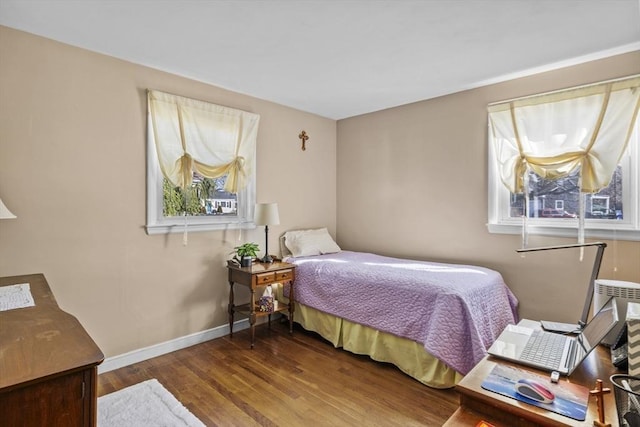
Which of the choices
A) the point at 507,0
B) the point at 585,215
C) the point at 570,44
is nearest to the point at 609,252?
the point at 585,215

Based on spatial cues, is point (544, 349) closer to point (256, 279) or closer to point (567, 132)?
point (567, 132)

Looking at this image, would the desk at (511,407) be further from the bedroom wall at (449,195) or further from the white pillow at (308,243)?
the white pillow at (308,243)

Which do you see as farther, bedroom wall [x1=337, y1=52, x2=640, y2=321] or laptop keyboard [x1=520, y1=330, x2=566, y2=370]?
bedroom wall [x1=337, y1=52, x2=640, y2=321]

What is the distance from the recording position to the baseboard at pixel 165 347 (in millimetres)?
2590

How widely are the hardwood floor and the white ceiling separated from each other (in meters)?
2.42

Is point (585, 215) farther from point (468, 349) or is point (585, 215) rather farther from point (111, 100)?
point (111, 100)

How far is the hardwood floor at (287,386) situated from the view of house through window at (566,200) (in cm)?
170

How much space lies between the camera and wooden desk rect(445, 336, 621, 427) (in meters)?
0.93

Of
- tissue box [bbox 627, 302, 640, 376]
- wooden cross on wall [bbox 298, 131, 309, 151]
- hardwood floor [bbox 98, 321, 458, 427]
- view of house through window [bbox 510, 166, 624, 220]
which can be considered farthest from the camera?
wooden cross on wall [bbox 298, 131, 309, 151]

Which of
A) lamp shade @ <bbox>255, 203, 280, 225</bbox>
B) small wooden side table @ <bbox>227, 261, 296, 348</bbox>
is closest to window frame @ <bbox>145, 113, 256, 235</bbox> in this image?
lamp shade @ <bbox>255, 203, 280, 225</bbox>

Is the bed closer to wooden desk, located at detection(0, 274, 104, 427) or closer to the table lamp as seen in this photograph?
the table lamp

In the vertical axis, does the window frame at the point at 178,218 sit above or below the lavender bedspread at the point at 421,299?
above

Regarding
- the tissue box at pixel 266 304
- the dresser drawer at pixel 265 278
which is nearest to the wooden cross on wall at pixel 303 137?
the dresser drawer at pixel 265 278

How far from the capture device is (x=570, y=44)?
7.64 ft
